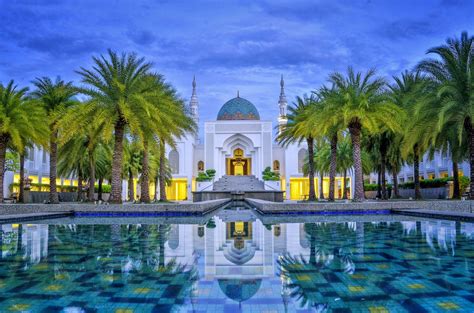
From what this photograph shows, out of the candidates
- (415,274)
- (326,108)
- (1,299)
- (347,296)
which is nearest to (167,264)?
(1,299)

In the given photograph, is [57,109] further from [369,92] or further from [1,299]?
[1,299]

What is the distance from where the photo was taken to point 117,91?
16.1 meters

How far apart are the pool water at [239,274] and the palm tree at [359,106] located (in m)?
9.72

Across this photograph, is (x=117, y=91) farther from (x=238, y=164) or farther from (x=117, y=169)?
(x=238, y=164)

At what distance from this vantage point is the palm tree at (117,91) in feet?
51.3

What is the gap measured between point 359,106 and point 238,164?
116 ft

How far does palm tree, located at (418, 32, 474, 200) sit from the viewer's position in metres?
15.7

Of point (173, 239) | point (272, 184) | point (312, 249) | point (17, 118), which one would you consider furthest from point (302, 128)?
point (272, 184)

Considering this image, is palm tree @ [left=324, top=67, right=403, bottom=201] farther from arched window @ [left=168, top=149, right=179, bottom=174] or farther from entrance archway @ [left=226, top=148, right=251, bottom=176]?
entrance archway @ [left=226, top=148, right=251, bottom=176]

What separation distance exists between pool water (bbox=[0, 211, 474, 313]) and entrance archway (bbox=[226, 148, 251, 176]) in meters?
42.3

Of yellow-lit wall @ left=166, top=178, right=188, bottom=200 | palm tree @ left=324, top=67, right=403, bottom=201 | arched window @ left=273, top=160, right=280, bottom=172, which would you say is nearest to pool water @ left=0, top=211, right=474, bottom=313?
palm tree @ left=324, top=67, right=403, bottom=201

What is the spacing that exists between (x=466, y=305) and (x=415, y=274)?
1.19 meters

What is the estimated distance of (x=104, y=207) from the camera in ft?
51.5

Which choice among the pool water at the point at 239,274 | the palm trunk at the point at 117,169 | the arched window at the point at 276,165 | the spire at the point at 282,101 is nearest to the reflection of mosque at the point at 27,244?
the pool water at the point at 239,274
